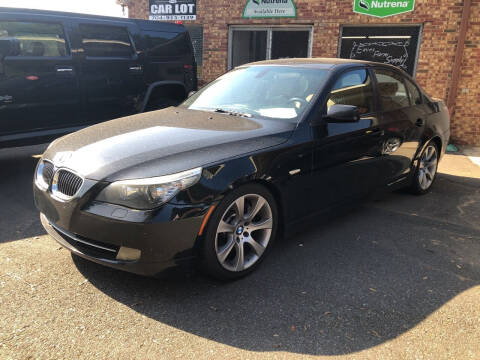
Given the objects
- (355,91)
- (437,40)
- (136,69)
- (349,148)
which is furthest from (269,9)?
(349,148)

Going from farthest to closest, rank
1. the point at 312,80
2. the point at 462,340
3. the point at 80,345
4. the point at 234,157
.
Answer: the point at 312,80 < the point at 234,157 < the point at 462,340 < the point at 80,345

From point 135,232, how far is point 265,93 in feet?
6.73

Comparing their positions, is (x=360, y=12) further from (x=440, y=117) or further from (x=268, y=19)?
(x=440, y=117)

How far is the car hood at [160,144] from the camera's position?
2.87m

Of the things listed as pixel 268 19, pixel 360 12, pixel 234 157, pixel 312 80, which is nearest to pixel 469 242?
pixel 312 80

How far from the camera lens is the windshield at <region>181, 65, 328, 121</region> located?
3.87 m

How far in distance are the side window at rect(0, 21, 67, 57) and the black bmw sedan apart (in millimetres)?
2408

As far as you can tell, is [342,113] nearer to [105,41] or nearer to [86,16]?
[105,41]

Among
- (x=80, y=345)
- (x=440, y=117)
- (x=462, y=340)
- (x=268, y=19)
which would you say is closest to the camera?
(x=80, y=345)

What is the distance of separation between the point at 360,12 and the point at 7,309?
9.16m

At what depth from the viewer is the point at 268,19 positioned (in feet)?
34.3

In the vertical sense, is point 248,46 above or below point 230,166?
above

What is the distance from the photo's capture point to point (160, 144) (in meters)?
3.16

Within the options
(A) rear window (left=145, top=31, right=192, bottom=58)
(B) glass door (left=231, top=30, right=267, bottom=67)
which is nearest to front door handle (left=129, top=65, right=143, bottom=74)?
(A) rear window (left=145, top=31, right=192, bottom=58)
